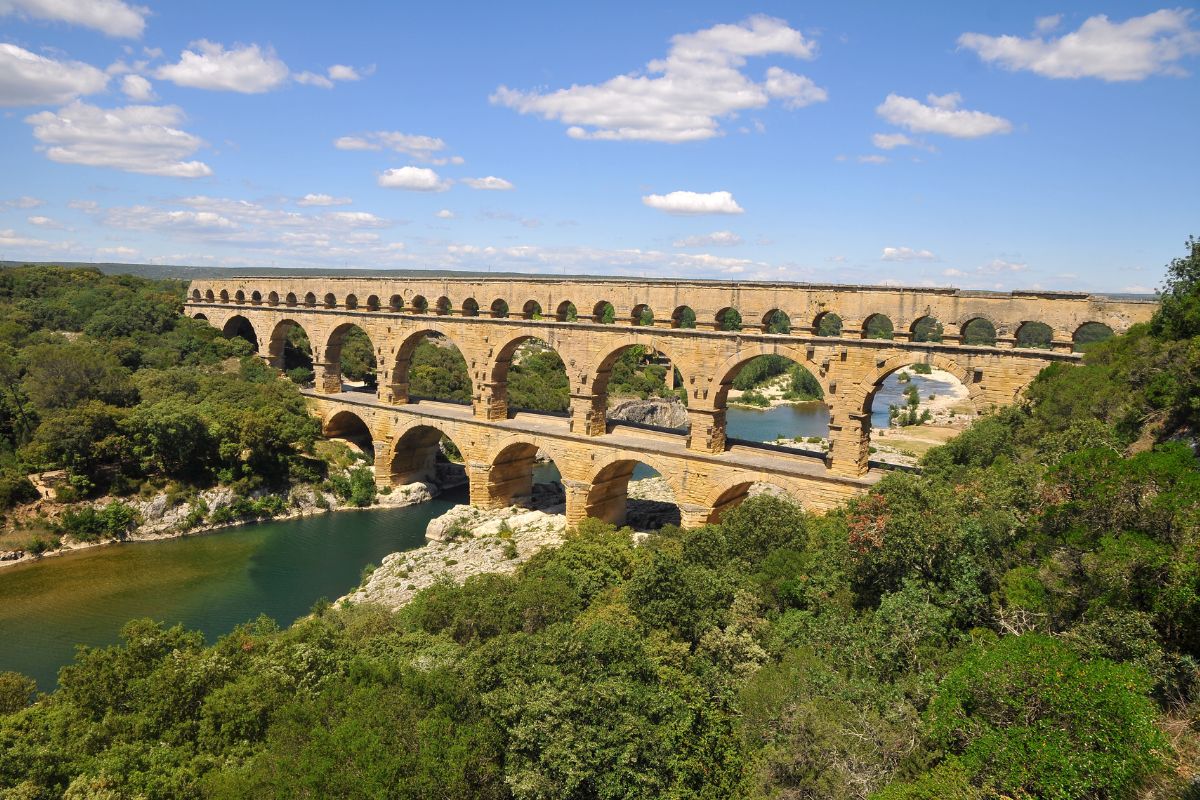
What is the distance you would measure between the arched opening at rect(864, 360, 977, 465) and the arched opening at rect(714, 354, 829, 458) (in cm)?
346

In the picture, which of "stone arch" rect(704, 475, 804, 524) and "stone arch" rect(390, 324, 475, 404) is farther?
"stone arch" rect(390, 324, 475, 404)

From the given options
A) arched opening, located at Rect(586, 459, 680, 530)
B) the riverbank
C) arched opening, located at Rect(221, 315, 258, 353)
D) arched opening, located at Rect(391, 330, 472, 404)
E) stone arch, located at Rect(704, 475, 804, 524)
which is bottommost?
the riverbank

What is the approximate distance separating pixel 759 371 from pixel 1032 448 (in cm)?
5121

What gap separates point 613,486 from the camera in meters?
24.0

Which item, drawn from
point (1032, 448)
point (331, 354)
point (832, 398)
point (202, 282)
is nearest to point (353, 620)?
point (832, 398)

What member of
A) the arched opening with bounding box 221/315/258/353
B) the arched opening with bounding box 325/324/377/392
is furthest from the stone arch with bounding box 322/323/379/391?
the arched opening with bounding box 221/315/258/353

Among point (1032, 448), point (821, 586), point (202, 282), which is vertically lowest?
point (821, 586)

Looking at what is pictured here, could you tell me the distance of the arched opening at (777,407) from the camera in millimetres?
44188

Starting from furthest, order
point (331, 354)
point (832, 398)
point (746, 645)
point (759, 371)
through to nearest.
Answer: point (759, 371), point (331, 354), point (832, 398), point (746, 645)

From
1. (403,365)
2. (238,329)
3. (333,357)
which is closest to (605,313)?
(403,365)

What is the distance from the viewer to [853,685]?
909 cm

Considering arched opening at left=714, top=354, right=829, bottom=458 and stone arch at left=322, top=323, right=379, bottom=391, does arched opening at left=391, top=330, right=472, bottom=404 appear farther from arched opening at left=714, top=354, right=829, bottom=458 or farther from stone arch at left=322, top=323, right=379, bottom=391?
arched opening at left=714, top=354, right=829, bottom=458

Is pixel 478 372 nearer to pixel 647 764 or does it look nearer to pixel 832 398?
pixel 832 398

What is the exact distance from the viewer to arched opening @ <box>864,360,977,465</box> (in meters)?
36.6
